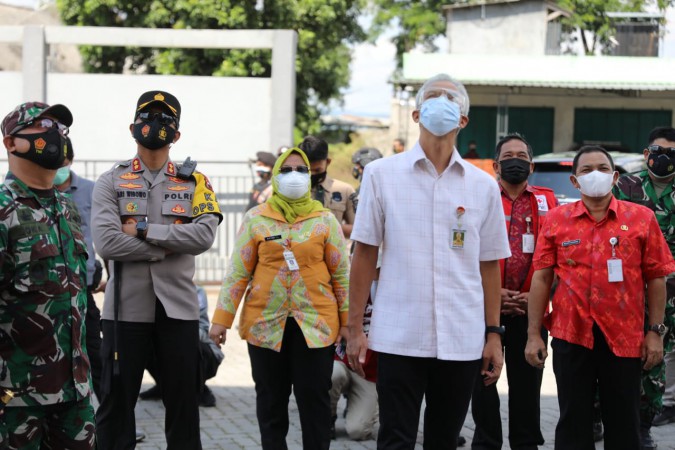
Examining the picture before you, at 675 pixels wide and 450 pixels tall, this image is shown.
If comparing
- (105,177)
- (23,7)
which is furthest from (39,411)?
(23,7)

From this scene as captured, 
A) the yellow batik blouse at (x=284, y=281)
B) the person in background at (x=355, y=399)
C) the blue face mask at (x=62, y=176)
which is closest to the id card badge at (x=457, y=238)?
the yellow batik blouse at (x=284, y=281)

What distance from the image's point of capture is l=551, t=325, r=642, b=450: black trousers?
17.3ft

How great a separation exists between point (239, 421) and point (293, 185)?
8.16 ft

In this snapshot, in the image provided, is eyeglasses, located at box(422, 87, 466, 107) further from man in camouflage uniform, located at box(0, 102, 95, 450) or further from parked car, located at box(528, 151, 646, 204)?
parked car, located at box(528, 151, 646, 204)

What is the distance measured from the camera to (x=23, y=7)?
37125 mm

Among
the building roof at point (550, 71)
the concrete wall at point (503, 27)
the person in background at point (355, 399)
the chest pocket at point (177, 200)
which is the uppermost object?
the concrete wall at point (503, 27)

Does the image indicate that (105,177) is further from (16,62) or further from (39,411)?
(16,62)

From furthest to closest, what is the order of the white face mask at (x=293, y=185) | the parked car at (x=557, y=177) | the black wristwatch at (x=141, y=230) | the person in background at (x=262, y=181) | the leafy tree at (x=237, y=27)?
the leafy tree at (x=237, y=27), the parked car at (x=557, y=177), the person in background at (x=262, y=181), the white face mask at (x=293, y=185), the black wristwatch at (x=141, y=230)

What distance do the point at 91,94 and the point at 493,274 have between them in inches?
475

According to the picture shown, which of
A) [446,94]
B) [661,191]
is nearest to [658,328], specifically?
[661,191]

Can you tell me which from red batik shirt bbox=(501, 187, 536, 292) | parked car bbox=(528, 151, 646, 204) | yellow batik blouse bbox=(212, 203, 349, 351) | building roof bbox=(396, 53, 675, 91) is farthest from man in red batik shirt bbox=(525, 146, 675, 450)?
building roof bbox=(396, 53, 675, 91)

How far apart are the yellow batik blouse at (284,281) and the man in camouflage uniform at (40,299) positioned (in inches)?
60.4

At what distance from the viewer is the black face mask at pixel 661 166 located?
6.56m

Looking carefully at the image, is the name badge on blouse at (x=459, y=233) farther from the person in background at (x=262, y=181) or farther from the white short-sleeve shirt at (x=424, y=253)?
the person in background at (x=262, y=181)
